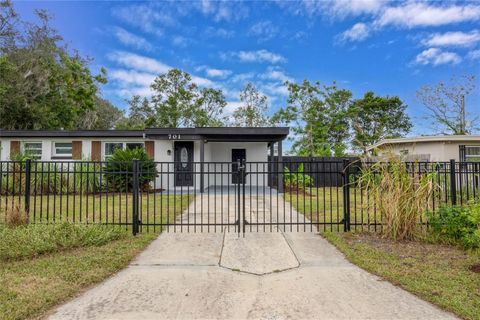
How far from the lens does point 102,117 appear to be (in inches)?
1427

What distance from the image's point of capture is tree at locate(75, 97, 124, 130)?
3212 centimetres

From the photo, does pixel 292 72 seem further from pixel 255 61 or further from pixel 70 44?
pixel 70 44

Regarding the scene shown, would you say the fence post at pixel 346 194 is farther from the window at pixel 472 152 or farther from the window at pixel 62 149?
the window at pixel 62 149

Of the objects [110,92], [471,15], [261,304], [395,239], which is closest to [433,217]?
[395,239]

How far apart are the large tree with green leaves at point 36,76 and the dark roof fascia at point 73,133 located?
6636 millimetres

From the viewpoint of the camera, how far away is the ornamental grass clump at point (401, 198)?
5.27 meters

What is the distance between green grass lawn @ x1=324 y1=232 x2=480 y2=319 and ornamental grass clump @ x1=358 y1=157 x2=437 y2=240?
292 millimetres

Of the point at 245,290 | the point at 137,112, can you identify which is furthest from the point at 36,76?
the point at 245,290

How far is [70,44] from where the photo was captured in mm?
25531

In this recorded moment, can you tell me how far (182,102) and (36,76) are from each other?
12319mm

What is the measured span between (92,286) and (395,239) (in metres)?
5.13

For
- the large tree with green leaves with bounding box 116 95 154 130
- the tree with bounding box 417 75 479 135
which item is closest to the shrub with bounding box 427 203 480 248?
the tree with bounding box 417 75 479 135

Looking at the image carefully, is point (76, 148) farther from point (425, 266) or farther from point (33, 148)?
point (425, 266)

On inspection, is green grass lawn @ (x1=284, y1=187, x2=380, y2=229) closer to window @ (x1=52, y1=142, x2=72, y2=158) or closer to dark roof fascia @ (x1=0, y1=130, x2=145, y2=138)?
dark roof fascia @ (x1=0, y1=130, x2=145, y2=138)
